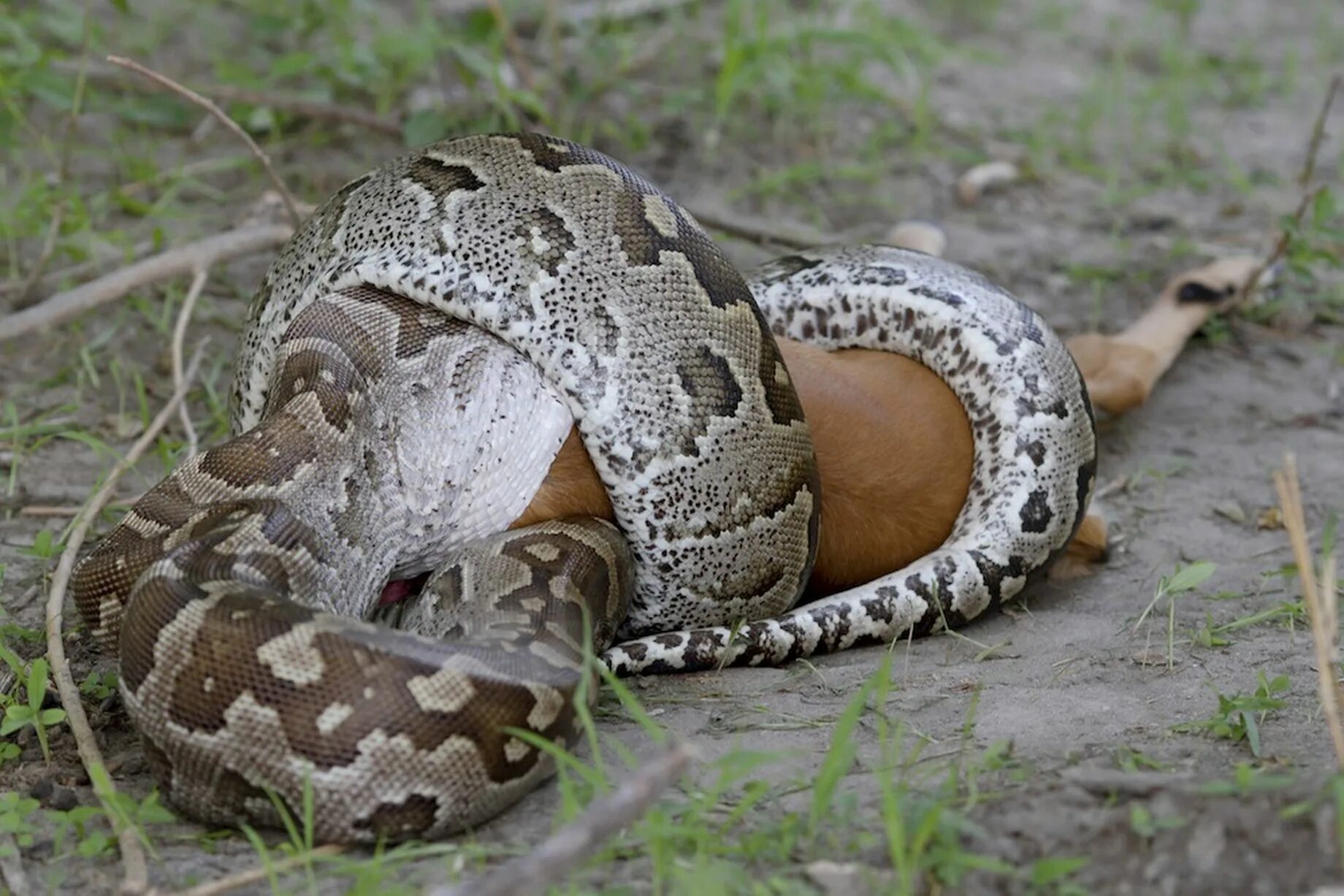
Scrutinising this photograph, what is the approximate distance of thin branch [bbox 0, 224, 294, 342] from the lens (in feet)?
18.0

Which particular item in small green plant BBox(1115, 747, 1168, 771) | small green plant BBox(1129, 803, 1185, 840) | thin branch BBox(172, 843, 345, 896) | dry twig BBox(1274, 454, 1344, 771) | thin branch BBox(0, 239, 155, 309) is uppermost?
thin branch BBox(0, 239, 155, 309)

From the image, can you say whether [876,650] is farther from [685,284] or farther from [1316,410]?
[1316,410]

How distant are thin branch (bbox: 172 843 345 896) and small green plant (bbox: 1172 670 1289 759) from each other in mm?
2141

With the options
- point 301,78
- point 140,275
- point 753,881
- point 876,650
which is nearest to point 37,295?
point 140,275

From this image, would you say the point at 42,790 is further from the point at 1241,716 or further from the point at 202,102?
the point at 1241,716

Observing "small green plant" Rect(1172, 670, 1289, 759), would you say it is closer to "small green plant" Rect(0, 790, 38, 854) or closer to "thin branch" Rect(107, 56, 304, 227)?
"small green plant" Rect(0, 790, 38, 854)

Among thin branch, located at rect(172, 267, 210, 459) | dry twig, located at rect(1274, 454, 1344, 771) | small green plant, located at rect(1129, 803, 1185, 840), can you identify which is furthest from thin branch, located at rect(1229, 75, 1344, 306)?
thin branch, located at rect(172, 267, 210, 459)

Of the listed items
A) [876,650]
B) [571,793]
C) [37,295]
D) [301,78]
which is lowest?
[876,650]

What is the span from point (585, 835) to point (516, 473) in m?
1.89

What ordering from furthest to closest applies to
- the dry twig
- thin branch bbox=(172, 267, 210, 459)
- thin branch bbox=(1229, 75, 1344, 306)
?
thin branch bbox=(1229, 75, 1344, 306) → thin branch bbox=(172, 267, 210, 459) → the dry twig

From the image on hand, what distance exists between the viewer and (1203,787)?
307 centimetres

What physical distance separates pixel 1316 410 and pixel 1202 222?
2.01 metres

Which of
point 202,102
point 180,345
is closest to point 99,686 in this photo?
point 180,345

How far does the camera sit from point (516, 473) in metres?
4.36
